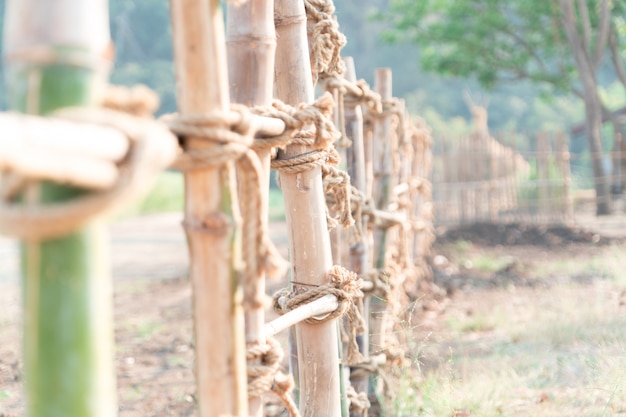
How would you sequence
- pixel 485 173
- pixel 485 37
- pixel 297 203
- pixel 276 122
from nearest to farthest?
pixel 276 122 → pixel 297 203 → pixel 485 173 → pixel 485 37

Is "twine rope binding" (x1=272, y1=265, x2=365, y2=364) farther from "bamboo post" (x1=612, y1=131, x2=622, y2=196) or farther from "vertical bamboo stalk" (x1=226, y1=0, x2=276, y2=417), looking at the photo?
"bamboo post" (x1=612, y1=131, x2=622, y2=196)

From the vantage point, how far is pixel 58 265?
1212mm

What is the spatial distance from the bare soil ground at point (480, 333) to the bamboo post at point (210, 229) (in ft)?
5.37

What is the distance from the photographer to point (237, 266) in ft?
5.16

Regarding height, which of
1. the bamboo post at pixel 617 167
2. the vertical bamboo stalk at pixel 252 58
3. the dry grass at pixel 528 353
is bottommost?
the dry grass at pixel 528 353

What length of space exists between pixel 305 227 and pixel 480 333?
152 inches

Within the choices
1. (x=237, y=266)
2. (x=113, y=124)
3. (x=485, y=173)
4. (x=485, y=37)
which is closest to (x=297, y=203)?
(x=237, y=266)

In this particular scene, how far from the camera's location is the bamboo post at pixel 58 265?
1.21 metres

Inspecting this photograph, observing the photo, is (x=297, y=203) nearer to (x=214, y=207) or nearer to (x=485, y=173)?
(x=214, y=207)

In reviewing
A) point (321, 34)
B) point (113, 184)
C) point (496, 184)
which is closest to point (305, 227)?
point (321, 34)

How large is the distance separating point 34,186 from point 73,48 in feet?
0.73

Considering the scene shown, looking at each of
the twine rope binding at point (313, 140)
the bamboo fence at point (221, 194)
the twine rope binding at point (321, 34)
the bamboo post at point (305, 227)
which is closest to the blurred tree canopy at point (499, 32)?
the twine rope binding at point (321, 34)

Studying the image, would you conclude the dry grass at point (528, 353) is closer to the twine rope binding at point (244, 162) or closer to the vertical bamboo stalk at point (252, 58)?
the vertical bamboo stalk at point (252, 58)

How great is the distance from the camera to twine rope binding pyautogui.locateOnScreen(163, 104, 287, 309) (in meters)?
1.49
